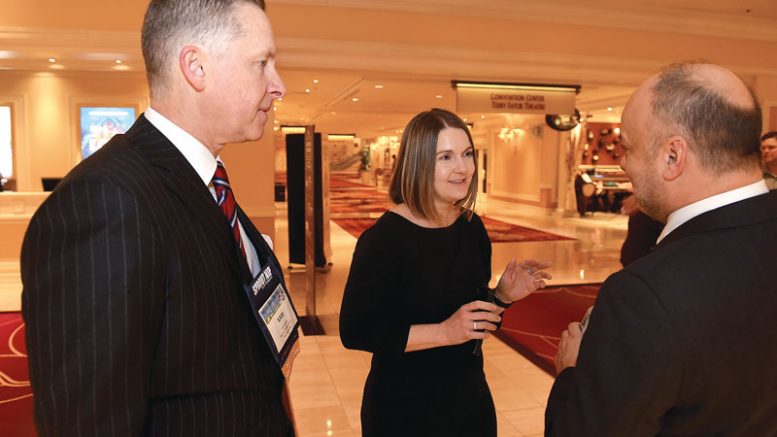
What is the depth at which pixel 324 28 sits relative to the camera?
6633mm

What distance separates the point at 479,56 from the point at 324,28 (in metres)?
2.11

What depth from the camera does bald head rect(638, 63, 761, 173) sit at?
940 mm

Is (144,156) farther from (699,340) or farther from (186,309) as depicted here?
(699,340)

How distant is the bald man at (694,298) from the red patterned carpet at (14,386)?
284 cm

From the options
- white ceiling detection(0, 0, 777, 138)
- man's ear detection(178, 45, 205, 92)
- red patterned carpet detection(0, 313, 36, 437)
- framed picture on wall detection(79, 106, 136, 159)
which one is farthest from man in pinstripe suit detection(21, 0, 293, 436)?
framed picture on wall detection(79, 106, 136, 159)

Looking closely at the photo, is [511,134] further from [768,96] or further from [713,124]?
[713,124]

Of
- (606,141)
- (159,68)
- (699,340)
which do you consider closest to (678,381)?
(699,340)

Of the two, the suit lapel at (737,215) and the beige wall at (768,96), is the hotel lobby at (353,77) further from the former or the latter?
the suit lapel at (737,215)

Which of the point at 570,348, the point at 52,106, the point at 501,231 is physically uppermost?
the point at 52,106

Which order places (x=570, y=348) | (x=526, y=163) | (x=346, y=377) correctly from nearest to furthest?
1. (x=570, y=348)
2. (x=346, y=377)
3. (x=526, y=163)

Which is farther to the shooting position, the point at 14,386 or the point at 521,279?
the point at 14,386

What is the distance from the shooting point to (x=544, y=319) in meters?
5.57

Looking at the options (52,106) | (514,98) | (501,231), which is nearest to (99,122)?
(52,106)

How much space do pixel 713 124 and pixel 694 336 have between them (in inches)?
14.6
